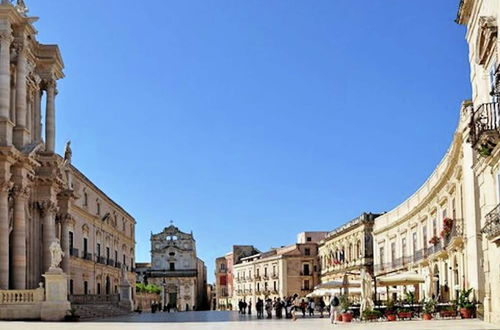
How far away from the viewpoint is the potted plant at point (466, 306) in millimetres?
27844

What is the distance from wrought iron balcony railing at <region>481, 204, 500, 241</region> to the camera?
19.7 meters

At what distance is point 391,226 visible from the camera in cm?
5478

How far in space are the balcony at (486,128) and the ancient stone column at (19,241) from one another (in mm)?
20987

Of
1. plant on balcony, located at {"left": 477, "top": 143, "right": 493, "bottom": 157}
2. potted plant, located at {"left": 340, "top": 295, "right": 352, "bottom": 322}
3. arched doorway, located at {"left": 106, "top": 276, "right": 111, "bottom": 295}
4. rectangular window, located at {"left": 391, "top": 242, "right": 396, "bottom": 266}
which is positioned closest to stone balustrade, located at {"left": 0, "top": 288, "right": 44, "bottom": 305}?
potted plant, located at {"left": 340, "top": 295, "right": 352, "bottom": 322}

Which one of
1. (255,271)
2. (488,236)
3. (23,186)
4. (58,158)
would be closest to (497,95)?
(488,236)

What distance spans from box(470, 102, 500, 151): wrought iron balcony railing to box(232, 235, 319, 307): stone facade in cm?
7633

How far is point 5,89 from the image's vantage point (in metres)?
34.1

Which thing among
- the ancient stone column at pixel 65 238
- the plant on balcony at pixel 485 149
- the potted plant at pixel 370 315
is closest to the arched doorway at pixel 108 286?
the ancient stone column at pixel 65 238

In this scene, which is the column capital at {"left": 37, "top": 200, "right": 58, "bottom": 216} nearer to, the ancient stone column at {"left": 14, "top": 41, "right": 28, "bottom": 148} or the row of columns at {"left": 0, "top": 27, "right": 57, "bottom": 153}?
the row of columns at {"left": 0, "top": 27, "right": 57, "bottom": 153}

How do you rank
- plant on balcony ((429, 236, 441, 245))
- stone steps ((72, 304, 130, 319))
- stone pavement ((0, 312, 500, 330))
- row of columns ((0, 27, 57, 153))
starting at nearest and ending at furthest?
1. stone pavement ((0, 312, 500, 330))
2. row of columns ((0, 27, 57, 153))
3. stone steps ((72, 304, 130, 319))
4. plant on balcony ((429, 236, 441, 245))

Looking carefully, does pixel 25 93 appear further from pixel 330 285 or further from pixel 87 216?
pixel 87 216

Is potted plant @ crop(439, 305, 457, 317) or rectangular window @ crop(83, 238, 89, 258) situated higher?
rectangular window @ crop(83, 238, 89, 258)

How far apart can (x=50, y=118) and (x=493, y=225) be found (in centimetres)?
2717

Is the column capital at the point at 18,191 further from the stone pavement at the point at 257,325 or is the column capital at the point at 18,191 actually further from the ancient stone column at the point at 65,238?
the ancient stone column at the point at 65,238
